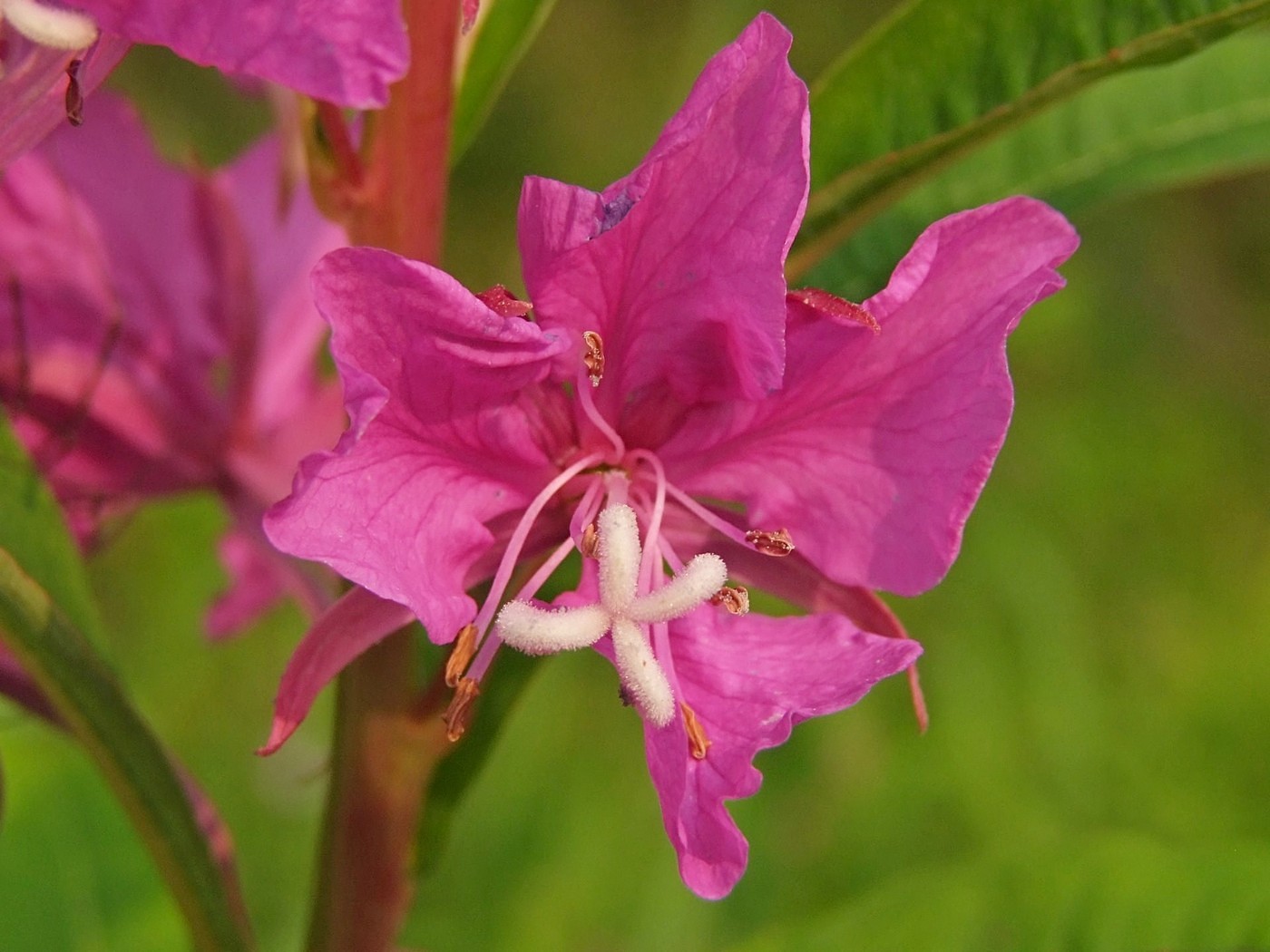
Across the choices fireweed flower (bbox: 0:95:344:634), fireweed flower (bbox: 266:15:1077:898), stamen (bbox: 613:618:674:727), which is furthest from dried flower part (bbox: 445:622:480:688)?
fireweed flower (bbox: 0:95:344:634)

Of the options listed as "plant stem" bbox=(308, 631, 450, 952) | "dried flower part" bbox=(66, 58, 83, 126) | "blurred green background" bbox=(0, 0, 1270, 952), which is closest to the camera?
"dried flower part" bbox=(66, 58, 83, 126)

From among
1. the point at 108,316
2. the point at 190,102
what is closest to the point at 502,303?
the point at 108,316

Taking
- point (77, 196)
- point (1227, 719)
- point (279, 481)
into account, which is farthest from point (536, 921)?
point (1227, 719)

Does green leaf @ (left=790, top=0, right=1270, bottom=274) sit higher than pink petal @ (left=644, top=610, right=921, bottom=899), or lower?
higher

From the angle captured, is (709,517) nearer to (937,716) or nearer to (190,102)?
(937,716)

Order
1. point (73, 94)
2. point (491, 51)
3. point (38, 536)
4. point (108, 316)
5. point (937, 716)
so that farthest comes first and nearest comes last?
point (937, 716) < point (108, 316) < point (491, 51) < point (38, 536) < point (73, 94)

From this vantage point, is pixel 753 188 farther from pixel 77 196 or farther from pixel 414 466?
pixel 77 196

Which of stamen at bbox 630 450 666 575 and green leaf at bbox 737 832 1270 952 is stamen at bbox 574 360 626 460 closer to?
stamen at bbox 630 450 666 575
